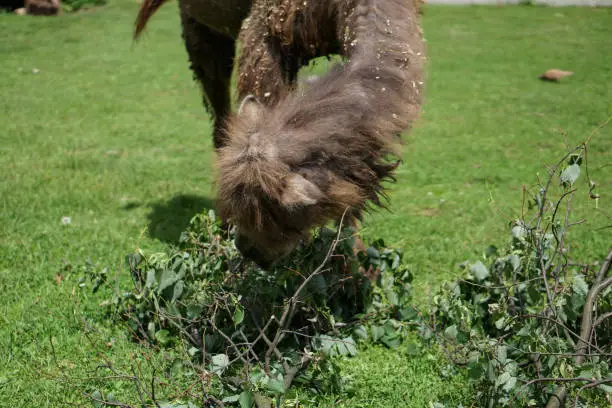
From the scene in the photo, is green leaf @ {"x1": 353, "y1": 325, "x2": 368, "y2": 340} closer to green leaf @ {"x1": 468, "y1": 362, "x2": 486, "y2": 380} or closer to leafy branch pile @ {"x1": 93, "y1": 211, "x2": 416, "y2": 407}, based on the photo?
leafy branch pile @ {"x1": 93, "y1": 211, "x2": 416, "y2": 407}

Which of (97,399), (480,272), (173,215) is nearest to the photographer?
(97,399)

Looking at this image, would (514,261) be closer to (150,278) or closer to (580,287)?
(580,287)

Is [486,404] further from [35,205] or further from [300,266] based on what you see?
[35,205]

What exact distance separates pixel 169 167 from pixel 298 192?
15.3 ft

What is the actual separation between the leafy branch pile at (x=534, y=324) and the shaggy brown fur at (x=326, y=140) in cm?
82

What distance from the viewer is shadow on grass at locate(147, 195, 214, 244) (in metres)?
5.69

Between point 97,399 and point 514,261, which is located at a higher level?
point 514,261

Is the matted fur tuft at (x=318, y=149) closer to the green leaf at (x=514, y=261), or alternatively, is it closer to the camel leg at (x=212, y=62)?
the green leaf at (x=514, y=261)

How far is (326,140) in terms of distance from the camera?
3111 mm

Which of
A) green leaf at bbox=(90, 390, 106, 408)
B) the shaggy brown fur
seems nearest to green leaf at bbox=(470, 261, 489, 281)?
the shaggy brown fur

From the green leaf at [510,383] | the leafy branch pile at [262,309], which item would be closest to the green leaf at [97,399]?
the leafy branch pile at [262,309]

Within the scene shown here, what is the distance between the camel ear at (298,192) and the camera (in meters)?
3.06

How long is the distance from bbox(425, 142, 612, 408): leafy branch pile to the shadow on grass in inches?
101

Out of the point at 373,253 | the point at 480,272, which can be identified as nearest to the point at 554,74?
the point at 480,272
